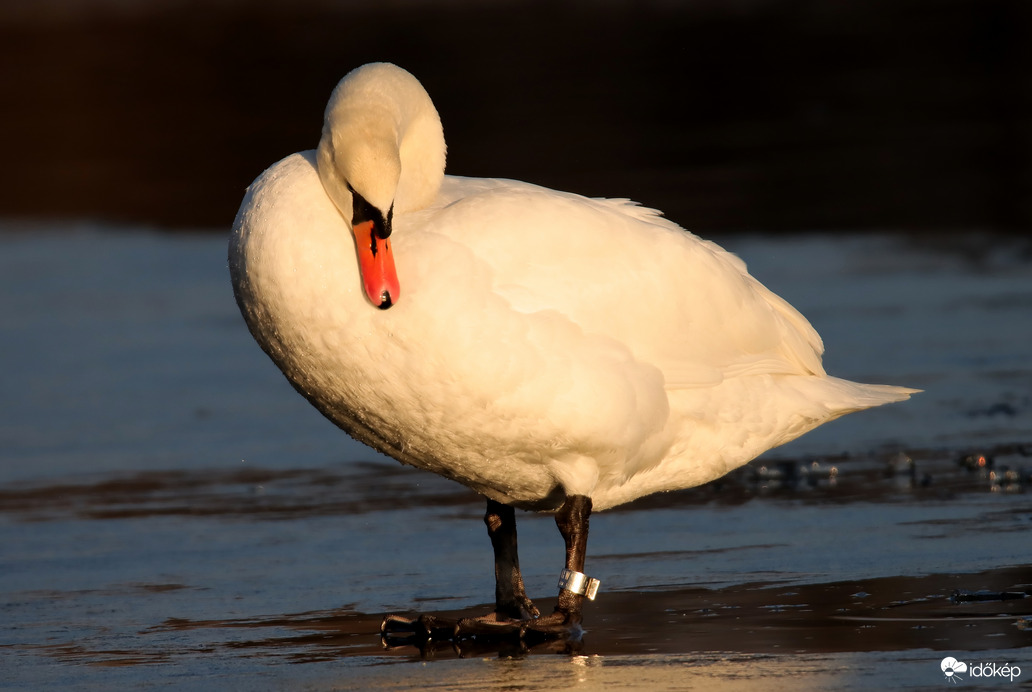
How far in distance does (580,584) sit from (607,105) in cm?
1509

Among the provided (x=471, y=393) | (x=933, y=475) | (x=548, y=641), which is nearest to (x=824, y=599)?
(x=548, y=641)

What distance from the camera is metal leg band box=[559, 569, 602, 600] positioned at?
5195 millimetres

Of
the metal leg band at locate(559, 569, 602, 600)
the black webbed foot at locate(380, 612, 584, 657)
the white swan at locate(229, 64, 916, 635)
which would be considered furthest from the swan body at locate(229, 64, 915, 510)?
the black webbed foot at locate(380, 612, 584, 657)

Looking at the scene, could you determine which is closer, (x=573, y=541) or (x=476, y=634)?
(x=476, y=634)

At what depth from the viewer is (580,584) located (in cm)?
520

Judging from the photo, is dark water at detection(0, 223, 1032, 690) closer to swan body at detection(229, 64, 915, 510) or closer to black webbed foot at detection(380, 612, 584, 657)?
black webbed foot at detection(380, 612, 584, 657)

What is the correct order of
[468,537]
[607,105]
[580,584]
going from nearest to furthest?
1. [580,584]
2. [468,537]
3. [607,105]

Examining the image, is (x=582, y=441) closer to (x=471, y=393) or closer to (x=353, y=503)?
(x=471, y=393)

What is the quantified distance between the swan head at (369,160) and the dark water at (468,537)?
3.81ft

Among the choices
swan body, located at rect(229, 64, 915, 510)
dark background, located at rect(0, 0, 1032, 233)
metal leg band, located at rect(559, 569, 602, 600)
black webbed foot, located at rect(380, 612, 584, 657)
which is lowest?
black webbed foot, located at rect(380, 612, 584, 657)

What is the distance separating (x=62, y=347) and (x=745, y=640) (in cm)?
700

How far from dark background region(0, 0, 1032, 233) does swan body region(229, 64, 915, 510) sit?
22.9 feet

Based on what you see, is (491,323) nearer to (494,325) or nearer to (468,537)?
(494,325)

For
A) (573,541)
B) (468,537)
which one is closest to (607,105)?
(468,537)
